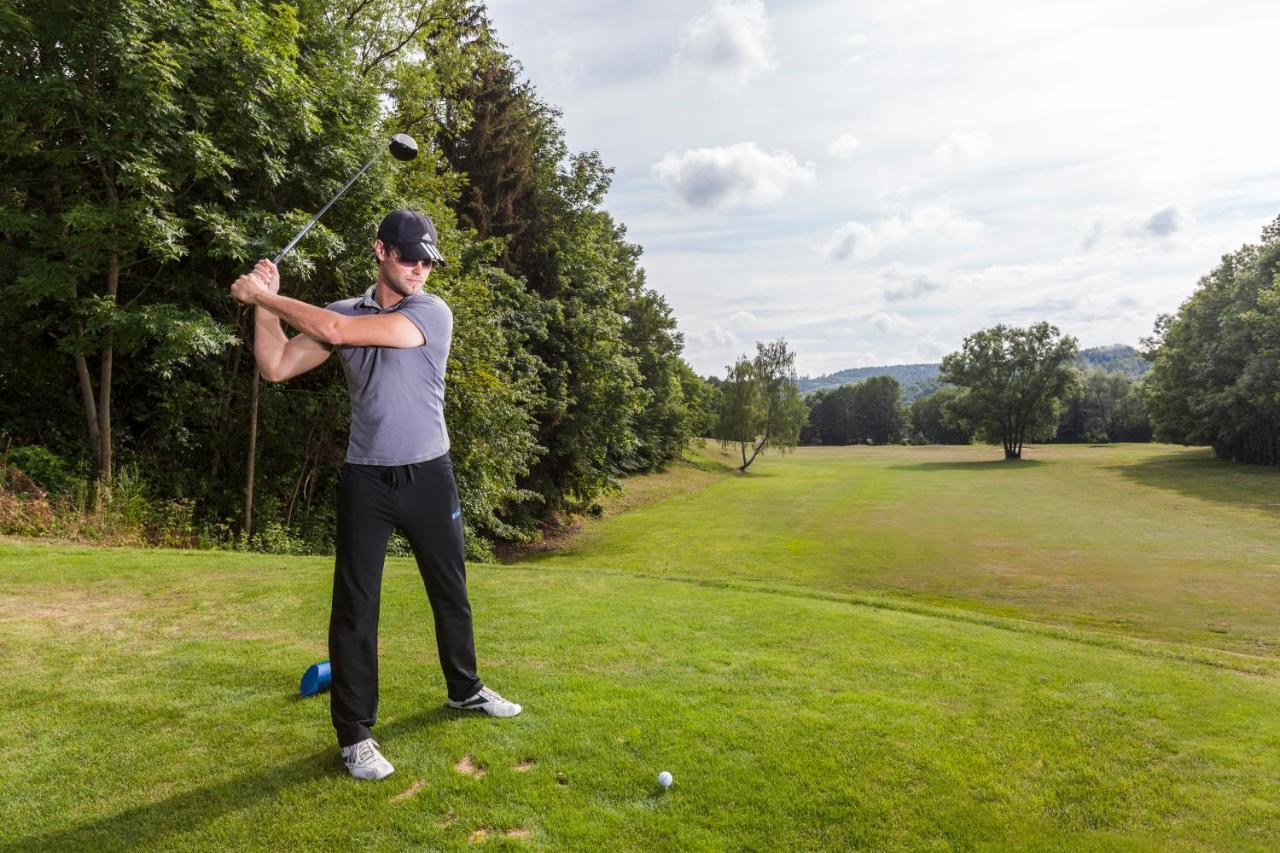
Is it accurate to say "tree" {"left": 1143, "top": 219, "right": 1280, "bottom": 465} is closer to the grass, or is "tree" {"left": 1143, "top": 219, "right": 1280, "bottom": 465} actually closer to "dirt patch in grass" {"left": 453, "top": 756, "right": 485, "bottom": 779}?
the grass

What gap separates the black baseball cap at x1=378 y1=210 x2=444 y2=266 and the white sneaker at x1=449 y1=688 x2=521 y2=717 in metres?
2.88

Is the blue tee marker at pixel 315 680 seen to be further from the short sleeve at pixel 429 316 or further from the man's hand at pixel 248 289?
the man's hand at pixel 248 289

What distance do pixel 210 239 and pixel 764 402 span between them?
58.1 m

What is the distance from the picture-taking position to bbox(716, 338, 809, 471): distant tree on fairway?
67.6 metres

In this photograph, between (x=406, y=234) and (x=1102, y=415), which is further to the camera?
(x=1102, y=415)

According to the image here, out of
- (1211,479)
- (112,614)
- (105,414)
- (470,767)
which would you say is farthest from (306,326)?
(1211,479)

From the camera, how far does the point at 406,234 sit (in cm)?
412

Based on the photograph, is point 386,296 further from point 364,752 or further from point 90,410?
point 90,410

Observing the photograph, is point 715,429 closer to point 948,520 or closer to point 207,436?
point 948,520

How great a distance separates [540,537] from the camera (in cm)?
2895

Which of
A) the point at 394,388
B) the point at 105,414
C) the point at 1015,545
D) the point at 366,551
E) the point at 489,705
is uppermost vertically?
the point at 394,388

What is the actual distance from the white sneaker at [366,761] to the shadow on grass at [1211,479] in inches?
1643

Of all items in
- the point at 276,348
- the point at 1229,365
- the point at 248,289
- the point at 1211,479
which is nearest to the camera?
the point at 248,289

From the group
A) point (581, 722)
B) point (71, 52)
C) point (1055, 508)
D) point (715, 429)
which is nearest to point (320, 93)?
point (71, 52)
